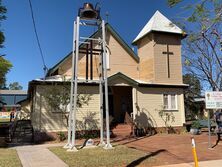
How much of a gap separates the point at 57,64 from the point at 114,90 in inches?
205

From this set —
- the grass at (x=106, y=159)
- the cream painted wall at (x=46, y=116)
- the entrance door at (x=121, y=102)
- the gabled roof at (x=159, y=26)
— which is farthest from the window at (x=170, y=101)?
the grass at (x=106, y=159)

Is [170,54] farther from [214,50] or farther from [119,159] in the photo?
[119,159]

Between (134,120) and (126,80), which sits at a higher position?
(126,80)

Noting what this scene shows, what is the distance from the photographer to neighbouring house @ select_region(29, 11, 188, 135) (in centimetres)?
1848

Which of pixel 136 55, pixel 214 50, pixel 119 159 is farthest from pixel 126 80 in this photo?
pixel 119 159

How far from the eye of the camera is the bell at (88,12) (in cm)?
1362

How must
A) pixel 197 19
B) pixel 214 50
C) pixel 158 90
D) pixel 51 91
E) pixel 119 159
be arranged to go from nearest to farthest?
pixel 119 159
pixel 197 19
pixel 51 91
pixel 158 90
pixel 214 50

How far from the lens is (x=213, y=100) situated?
12.4 meters

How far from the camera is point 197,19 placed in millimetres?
10250

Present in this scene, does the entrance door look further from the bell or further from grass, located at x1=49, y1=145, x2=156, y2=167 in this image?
grass, located at x1=49, y1=145, x2=156, y2=167

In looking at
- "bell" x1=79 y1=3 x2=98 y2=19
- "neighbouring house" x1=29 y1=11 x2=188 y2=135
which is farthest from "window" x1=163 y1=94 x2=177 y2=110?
"bell" x1=79 y1=3 x2=98 y2=19

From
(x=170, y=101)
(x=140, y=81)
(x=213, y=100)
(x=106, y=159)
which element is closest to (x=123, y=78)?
(x=140, y=81)

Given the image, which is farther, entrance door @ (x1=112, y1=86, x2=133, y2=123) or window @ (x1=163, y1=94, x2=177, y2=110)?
entrance door @ (x1=112, y1=86, x2=133, y2=123)

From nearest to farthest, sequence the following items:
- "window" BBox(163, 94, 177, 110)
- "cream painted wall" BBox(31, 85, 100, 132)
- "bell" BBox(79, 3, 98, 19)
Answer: "bell" BBox(79, 3, 98, 19) → "cream painted wall" BBox(31, 85, 100, 132) → "window" BBox(163, 94, 177, 110)
